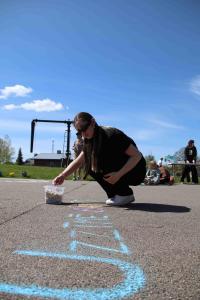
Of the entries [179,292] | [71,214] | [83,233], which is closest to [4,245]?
[83,233]

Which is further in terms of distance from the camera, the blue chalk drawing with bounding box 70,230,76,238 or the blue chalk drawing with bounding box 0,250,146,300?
→ the blue chalk drawing with bounding box 70,230,76,238

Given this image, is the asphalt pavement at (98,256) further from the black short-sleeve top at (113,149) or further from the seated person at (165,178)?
the seated person at (165,178)

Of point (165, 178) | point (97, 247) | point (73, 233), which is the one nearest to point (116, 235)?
point (73, 233)

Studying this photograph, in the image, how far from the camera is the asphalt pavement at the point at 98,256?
2.10 m

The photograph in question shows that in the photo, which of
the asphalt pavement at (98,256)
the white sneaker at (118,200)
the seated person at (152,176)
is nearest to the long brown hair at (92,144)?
the white sneaker at (118,200)

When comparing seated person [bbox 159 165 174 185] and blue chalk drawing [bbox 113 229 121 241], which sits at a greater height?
seated person [bbox 159 165 174 185]

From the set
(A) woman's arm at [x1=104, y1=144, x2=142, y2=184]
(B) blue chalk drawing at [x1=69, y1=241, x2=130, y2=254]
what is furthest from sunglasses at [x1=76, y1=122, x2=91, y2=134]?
(B) blue chalk drawing at [x1=69, y1=241, x2=130, y2=254]

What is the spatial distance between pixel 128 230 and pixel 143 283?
5.29 ft

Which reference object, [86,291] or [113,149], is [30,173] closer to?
[113,149]

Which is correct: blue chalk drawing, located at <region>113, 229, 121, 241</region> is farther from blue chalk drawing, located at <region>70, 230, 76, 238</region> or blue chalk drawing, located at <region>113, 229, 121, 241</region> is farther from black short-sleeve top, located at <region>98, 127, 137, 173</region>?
black short-sleeve top, located at <region>98, 127, 137, 173</region>

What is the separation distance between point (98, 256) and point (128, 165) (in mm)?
2814

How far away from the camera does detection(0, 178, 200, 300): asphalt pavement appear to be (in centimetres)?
210

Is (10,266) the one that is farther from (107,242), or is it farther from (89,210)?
(89,210)

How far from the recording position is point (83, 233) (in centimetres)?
362
